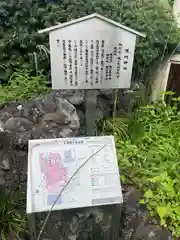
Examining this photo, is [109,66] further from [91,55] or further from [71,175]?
[71,175]

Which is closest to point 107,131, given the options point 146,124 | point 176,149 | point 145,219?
point 146,124

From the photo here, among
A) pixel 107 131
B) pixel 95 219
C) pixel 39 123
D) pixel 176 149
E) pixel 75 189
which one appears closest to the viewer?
pixel 75 189

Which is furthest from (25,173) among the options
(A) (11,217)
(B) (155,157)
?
(B) (155,157)

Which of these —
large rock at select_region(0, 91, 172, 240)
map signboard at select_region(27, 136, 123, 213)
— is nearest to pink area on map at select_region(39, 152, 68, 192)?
map signboard at select_region(27, 136, 123, 213)

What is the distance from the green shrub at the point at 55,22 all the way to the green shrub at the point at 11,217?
2078 mm

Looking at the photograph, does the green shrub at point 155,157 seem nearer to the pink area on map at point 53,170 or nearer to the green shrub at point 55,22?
the green shrub at point 55,22

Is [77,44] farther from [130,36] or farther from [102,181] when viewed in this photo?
[102,181]

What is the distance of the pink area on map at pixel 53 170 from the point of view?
1.83 metres

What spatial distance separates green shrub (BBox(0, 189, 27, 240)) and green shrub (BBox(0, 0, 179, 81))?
2078 mm

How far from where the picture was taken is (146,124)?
131 inches

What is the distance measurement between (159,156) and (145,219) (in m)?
0.72

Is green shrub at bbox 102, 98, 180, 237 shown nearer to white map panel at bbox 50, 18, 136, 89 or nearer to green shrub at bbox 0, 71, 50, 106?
white map panel at bbox 50, 18, 136, 89

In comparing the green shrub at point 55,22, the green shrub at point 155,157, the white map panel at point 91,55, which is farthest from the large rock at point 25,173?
the green shrub at point 55,22

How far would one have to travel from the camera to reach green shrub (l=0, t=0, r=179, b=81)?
3521mm
